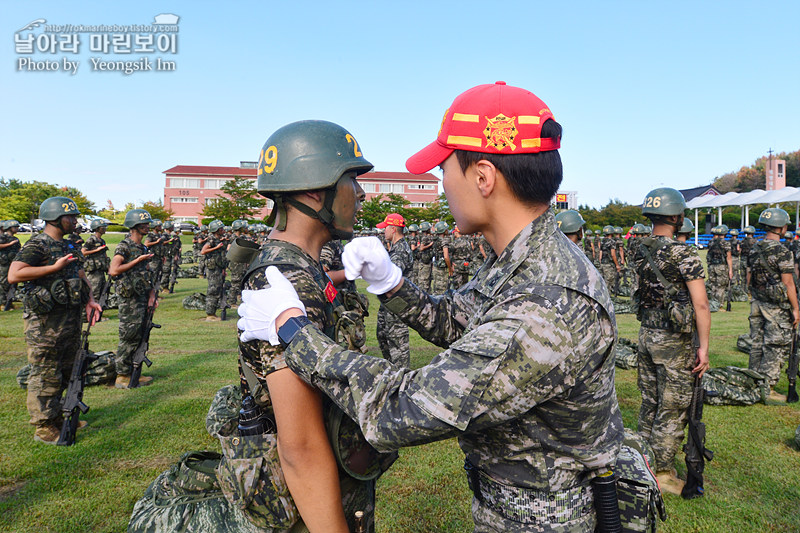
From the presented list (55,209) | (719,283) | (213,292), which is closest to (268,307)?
(55,209)

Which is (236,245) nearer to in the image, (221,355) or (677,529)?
(677,529)

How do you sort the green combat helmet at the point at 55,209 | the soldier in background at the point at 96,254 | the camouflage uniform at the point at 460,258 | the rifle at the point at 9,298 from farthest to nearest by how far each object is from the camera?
1. the camouflage uniform at the point at 460,258
2. the rifle at the point at 9,298
3. the soldier in background at the point at 96,254
4. the green combat helmet at the point at 55,209

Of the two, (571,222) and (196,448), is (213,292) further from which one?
(571,222)

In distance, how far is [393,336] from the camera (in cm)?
780

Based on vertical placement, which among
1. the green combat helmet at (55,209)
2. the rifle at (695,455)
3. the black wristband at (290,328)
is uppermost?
the green combat helmet at (55,209)

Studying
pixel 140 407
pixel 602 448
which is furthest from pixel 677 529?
pixel 140 407

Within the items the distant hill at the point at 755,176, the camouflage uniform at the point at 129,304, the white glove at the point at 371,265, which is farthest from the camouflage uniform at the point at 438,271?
the distant hill at the point at 755,176

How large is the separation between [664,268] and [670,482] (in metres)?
2.15

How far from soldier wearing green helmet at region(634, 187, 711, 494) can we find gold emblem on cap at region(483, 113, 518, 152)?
12.0 feet

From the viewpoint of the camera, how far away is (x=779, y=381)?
308 inches

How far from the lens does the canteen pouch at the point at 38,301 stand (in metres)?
Result: 5.77

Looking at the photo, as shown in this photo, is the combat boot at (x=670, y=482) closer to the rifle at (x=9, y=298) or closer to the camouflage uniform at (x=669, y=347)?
the camouflage uniform at (x=669, y=347)

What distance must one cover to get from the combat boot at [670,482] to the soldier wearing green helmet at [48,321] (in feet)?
22.8

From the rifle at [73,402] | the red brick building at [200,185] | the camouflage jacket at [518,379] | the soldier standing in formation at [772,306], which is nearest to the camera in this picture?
the camouflage jacket at [518,379]
